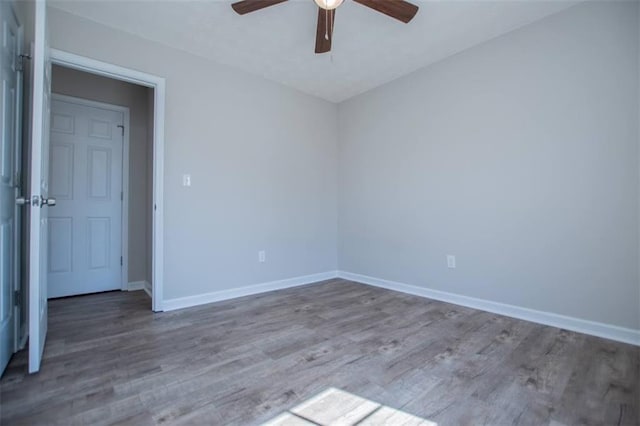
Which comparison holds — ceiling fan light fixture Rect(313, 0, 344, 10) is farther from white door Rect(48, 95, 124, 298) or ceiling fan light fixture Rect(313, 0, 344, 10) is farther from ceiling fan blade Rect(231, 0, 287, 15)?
white door Rect(48, 95, 124, 298)

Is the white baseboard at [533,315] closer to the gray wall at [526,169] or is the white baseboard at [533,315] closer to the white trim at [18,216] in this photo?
the gray wall at [526,169]

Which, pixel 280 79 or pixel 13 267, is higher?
pixel 280 79

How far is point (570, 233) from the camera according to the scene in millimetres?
2238

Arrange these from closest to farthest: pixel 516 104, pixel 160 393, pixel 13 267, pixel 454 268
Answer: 1. pixel 160 393
2. pixel 13 267
3. pixel 516 104
4. pixel 454 268

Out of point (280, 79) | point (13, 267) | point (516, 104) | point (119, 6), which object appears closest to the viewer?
point (13, 267)

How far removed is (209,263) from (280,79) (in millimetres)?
2132

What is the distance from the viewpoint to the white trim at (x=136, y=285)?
3469mm

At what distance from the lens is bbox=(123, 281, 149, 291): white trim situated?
347 centimetres

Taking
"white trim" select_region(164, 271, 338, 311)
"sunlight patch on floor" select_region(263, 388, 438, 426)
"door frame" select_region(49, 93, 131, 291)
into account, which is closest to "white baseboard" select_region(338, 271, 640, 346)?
"white trim" select_region(164, 271, 338, 311)

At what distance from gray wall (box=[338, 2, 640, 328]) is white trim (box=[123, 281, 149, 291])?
277cm

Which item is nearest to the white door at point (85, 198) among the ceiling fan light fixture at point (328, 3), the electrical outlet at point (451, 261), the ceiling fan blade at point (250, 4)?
the ceiling fan blade at point (250, 4)

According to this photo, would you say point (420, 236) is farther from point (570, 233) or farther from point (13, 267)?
point (13, 267)

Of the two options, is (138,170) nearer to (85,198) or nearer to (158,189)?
(85,198)

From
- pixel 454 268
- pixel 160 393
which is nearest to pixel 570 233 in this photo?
pixel 454 268
